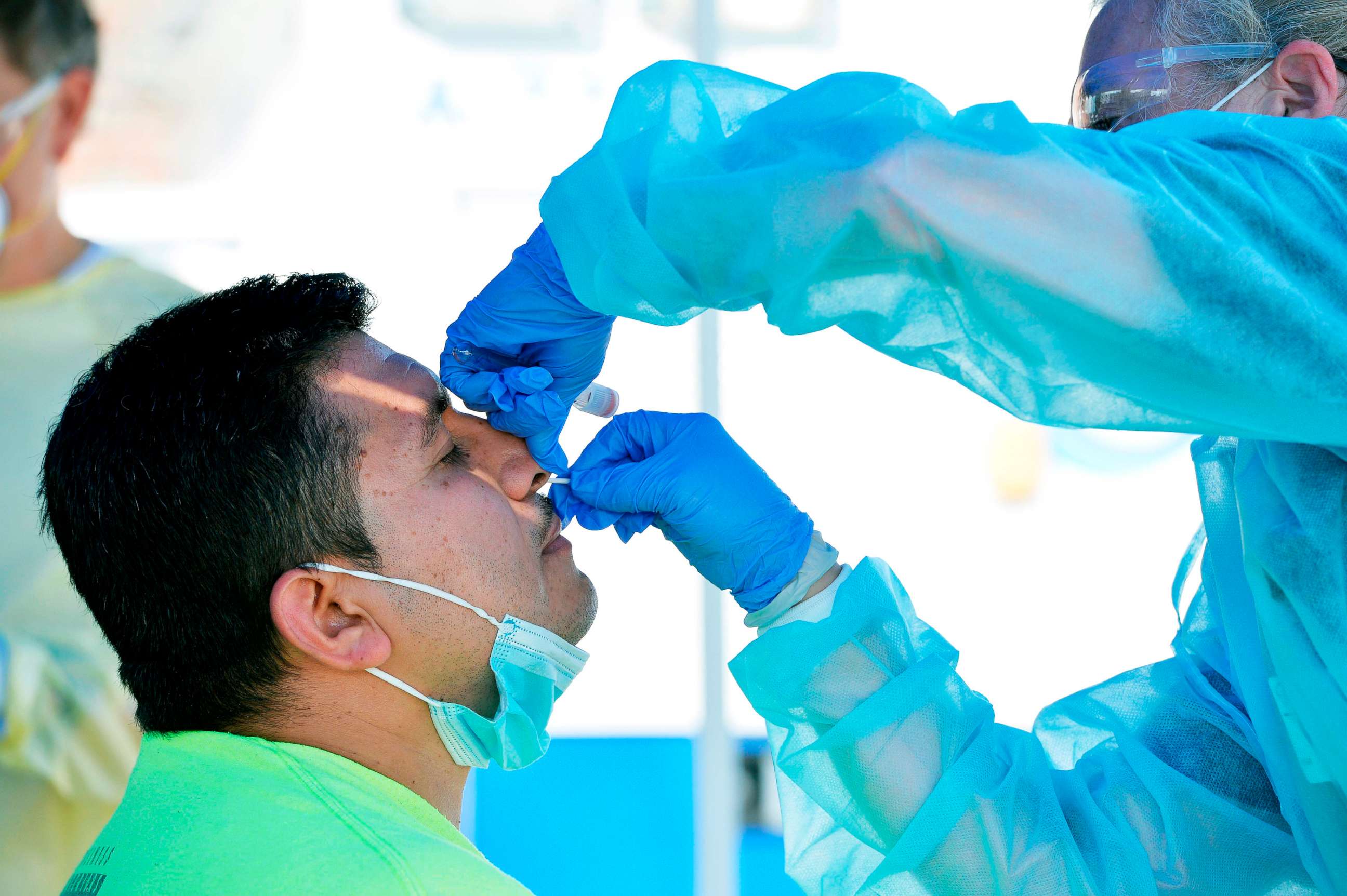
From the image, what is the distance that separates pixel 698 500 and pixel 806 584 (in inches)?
6.6

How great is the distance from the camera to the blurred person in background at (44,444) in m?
2.15

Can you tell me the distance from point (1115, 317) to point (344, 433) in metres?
0.87

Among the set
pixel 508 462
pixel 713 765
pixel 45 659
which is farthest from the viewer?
pixel 713 765

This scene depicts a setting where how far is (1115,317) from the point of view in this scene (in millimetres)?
898

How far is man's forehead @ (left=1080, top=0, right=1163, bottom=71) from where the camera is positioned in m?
1.28

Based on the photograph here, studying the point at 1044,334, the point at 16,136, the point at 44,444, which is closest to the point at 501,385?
the point at 1044,334

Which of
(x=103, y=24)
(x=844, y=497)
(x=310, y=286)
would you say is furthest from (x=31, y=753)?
(x=844, y=497)

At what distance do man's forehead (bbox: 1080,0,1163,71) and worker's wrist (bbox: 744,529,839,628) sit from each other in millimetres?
675

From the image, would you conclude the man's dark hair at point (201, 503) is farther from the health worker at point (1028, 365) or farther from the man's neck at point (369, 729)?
the health worker at point (1028, 365)

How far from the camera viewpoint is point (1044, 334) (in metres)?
0.93

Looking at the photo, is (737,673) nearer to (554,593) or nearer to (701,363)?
(554,593)

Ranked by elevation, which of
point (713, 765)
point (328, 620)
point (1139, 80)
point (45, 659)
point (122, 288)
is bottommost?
point (713, 765)

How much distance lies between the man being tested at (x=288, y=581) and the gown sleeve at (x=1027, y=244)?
50cm

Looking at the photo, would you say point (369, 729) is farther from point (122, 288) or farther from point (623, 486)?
point (122, 288)
